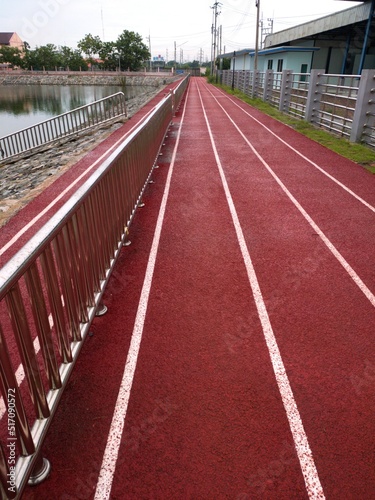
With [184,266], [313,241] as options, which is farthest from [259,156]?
[184,266]

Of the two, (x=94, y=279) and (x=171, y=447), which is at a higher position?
(x=94, y=279)

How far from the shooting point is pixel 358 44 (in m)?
30.6

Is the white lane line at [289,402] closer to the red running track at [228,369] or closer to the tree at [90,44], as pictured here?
the red running track at [228,369]

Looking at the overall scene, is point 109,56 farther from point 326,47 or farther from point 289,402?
point 289,402

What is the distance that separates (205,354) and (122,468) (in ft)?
3.86

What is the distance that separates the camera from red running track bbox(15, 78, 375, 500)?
7.33 ft

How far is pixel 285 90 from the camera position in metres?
19.4

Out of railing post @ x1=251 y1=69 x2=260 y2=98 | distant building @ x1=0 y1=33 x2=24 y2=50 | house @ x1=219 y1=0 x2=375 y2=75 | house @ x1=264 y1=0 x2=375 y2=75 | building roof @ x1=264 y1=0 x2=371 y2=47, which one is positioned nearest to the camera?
building roof @ x1=264 y1=0 x2=371 y2=47

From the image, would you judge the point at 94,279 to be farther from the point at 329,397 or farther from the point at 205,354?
the point at 329,397

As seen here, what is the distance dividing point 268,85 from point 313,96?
10.4 meters

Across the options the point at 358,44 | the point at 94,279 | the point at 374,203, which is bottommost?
the point at 374,203

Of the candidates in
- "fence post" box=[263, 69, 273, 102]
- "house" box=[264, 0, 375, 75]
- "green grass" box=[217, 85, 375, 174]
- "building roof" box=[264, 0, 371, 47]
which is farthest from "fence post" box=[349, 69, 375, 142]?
"building roof" box=[264, 0, 371, 47]

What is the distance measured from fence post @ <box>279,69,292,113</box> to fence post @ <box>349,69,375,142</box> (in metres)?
8.55

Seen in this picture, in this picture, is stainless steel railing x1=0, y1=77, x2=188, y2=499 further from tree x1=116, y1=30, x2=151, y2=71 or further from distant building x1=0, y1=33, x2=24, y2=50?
distant building x1=0, y1=33, x2=24, y2=50
